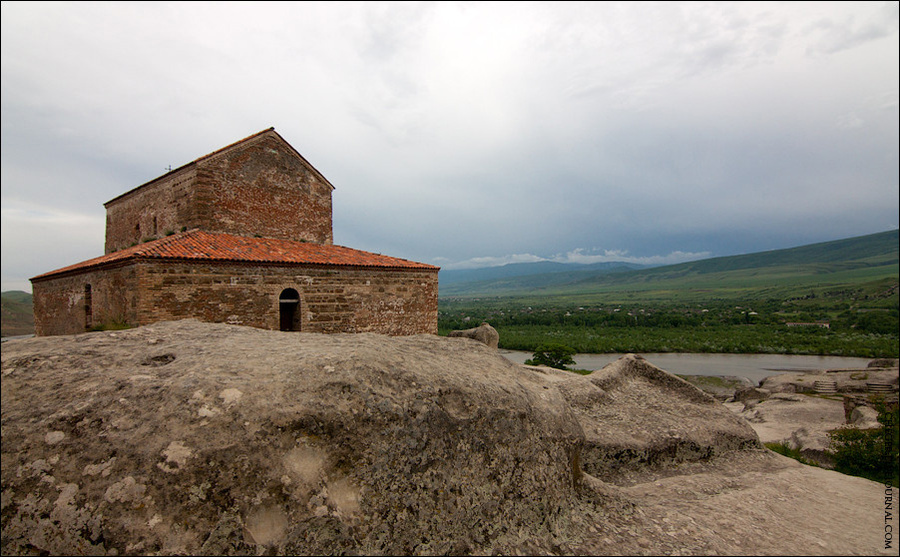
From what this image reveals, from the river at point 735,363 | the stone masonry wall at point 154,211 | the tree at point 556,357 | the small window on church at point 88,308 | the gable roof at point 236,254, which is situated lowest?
the river at point 735,363

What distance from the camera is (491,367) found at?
6188mm

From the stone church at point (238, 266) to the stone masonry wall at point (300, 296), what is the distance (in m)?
0.03

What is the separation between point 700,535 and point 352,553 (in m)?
3.67

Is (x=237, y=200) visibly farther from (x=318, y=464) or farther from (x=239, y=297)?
(x=318, y=464)

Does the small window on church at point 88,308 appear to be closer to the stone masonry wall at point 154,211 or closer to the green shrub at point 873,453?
the stone masonry wall at point 154,211

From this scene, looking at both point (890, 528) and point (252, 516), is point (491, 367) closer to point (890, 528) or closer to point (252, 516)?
point (252, 516)

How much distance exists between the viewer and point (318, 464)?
393cm

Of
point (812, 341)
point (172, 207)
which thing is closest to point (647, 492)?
point (172, 207)

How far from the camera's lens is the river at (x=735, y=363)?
39.7 m

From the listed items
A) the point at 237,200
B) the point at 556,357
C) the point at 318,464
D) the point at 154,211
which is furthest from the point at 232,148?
the point at 556,357

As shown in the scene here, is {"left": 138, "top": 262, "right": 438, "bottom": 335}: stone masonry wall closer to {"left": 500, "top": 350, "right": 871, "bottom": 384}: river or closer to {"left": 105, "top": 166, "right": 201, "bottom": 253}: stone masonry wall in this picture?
{"left": 105, "top": 166, "right": 201, "bottom": 253}: stone masonry wall

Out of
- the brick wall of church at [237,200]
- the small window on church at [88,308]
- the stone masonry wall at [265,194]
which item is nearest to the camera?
the small window on church at [88,308]

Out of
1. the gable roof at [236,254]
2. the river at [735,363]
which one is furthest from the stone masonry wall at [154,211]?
the river at [735,363]

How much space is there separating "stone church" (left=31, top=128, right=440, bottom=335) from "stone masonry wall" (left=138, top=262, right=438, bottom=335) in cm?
3
